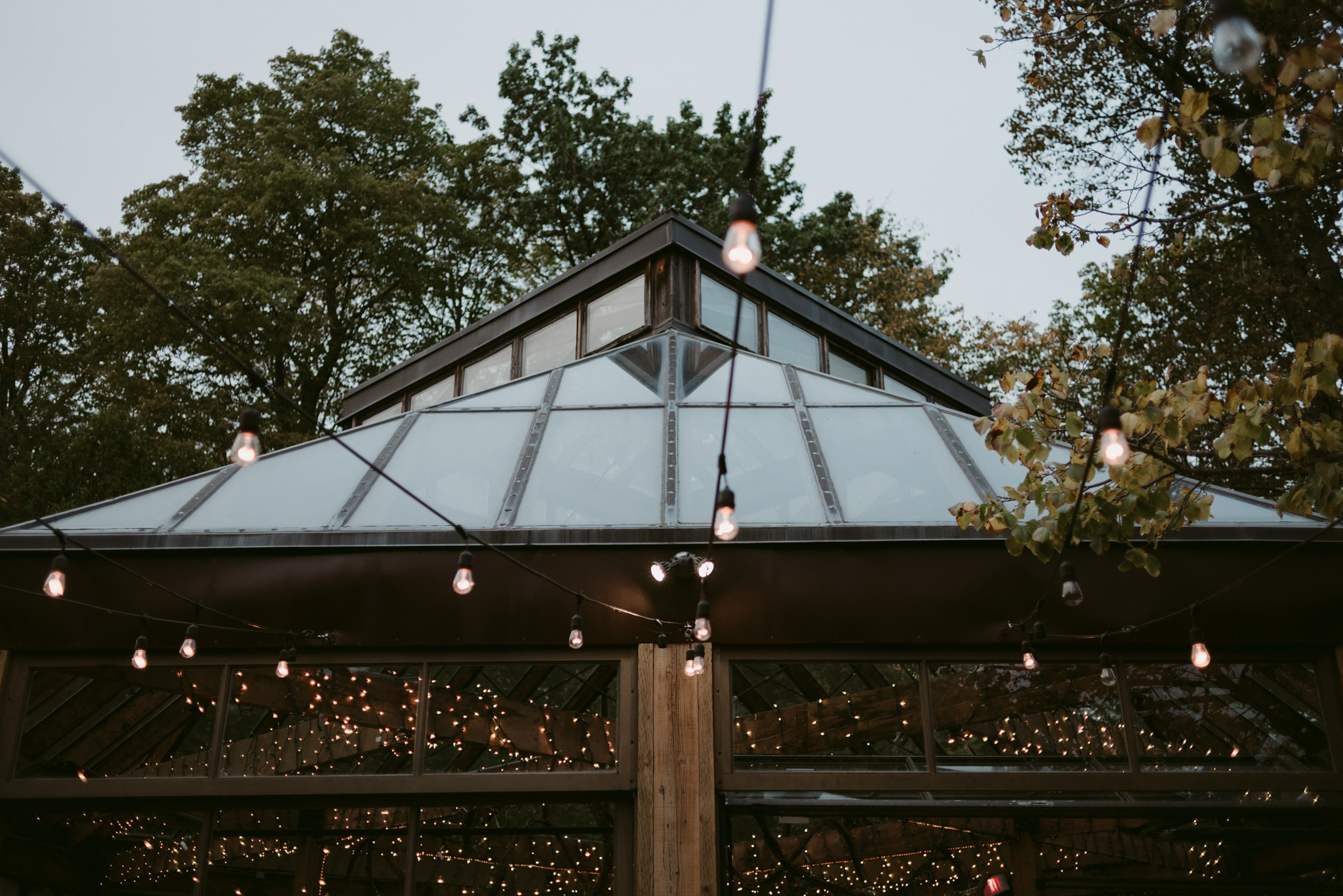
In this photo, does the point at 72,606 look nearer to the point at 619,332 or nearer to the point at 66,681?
the point at 66,681

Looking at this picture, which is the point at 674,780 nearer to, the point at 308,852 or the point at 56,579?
the point at 308,852

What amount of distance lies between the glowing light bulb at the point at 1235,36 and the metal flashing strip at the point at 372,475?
4.57 meters

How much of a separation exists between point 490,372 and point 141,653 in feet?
20.4

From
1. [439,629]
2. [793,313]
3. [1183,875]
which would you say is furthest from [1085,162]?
[439,629]

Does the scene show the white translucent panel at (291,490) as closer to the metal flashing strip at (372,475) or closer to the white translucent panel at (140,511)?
the metal flashing strip at (372,475)

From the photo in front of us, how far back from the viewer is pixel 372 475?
667cm

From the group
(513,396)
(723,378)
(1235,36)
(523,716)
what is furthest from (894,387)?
(1235,36)

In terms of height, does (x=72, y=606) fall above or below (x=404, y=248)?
below

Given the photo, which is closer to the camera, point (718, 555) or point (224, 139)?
point (718, 555)

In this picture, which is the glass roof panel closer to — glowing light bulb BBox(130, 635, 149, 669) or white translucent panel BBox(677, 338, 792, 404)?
white translucent panel BBox(677, 338, 792, 404)

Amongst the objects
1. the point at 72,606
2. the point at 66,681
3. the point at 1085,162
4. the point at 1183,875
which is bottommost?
the point at 1183,875

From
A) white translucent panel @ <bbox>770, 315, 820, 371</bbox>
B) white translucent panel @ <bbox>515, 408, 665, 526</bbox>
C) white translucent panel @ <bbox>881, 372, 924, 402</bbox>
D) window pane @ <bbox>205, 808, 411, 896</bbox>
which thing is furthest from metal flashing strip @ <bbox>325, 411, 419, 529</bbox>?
white translucent panel @ <bbox>881, 372, 924, 402</bbox>

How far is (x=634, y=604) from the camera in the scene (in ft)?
18.9

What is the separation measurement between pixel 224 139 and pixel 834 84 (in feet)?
466
